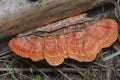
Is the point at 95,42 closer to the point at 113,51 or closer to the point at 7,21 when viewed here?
the point at 113,51

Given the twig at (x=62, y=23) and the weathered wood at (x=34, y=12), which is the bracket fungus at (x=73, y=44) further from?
the weathered wood at (x=34, y=12)

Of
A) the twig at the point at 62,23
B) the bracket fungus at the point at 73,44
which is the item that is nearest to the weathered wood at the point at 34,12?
the twig at the point at 62,23

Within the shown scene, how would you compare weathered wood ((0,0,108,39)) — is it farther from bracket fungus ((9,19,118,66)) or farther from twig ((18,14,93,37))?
bracket fungus ((9,19,118,66))

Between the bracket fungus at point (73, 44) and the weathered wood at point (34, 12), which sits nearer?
the weathered wood at point (34, 12)

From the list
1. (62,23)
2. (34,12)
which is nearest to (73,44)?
(62,23)

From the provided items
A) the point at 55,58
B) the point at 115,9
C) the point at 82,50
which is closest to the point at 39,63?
the point at 55,58

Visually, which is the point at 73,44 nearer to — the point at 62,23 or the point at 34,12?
the point at 62,23

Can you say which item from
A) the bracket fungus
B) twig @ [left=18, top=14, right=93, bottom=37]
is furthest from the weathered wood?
the bracket fungus
